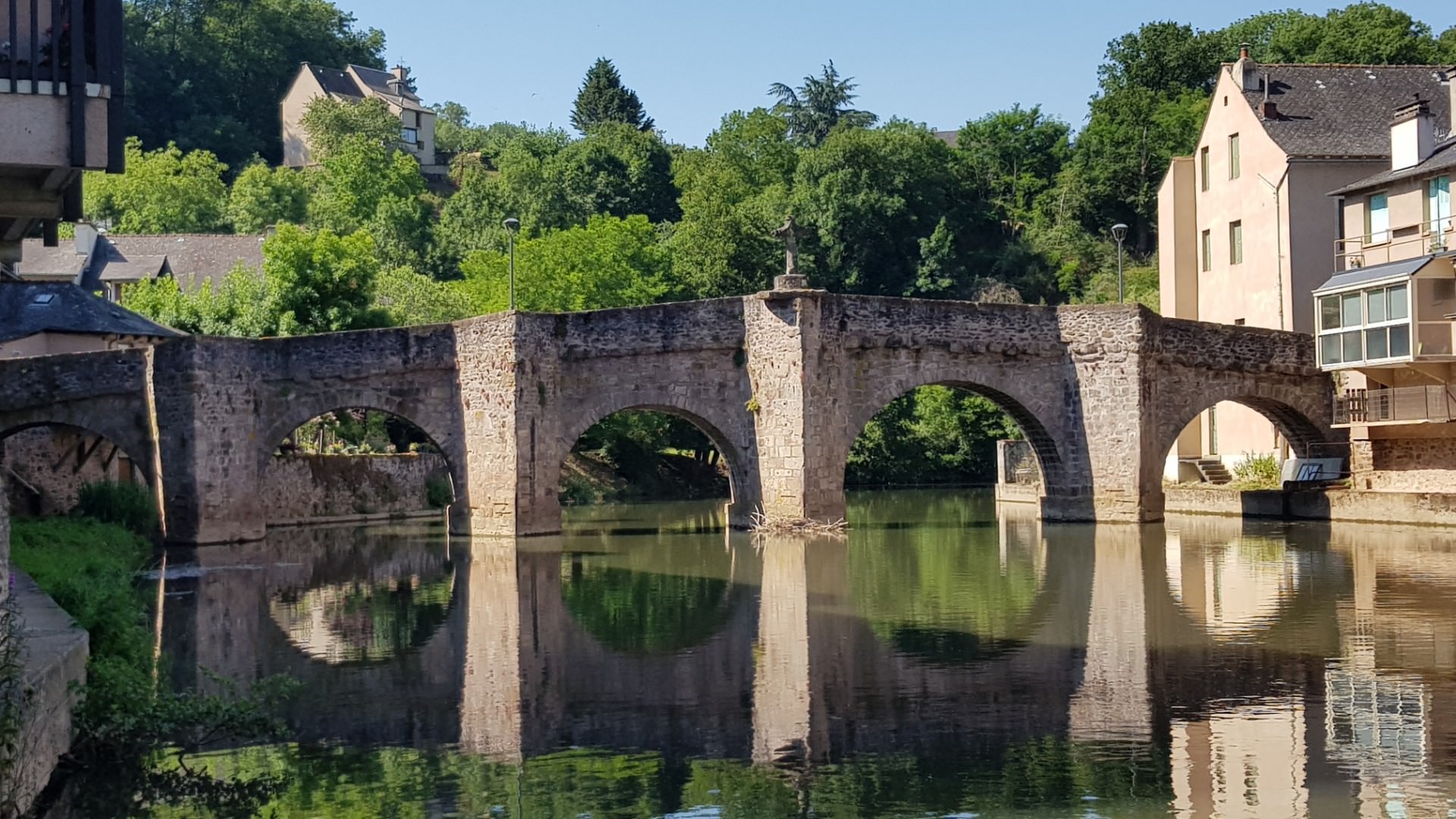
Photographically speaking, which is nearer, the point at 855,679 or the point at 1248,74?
the point at 855,679

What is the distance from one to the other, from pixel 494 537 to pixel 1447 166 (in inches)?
680

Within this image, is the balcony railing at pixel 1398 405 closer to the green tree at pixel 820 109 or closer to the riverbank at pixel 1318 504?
the riverbank at pixel 1318 504

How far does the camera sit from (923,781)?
10703mm

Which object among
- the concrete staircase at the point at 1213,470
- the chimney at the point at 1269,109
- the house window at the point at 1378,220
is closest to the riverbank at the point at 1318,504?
Answer: the concrete staircase at the point at 1213,470

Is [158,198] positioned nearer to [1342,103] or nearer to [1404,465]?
[1342,103]

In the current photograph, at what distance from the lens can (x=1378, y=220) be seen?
32.7 m

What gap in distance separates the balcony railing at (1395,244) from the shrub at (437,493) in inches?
791

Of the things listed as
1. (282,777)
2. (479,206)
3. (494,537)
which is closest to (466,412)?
(494,537)

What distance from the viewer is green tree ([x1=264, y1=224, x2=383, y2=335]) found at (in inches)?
1585

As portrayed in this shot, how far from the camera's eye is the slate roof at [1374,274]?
29.8 m

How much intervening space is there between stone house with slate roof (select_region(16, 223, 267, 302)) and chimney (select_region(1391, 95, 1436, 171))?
112 feet

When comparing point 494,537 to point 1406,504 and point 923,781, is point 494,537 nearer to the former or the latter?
point 1406,504

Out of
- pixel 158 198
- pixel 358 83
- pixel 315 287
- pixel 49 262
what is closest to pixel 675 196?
pixel 158 198

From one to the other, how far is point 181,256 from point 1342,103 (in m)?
37.9
